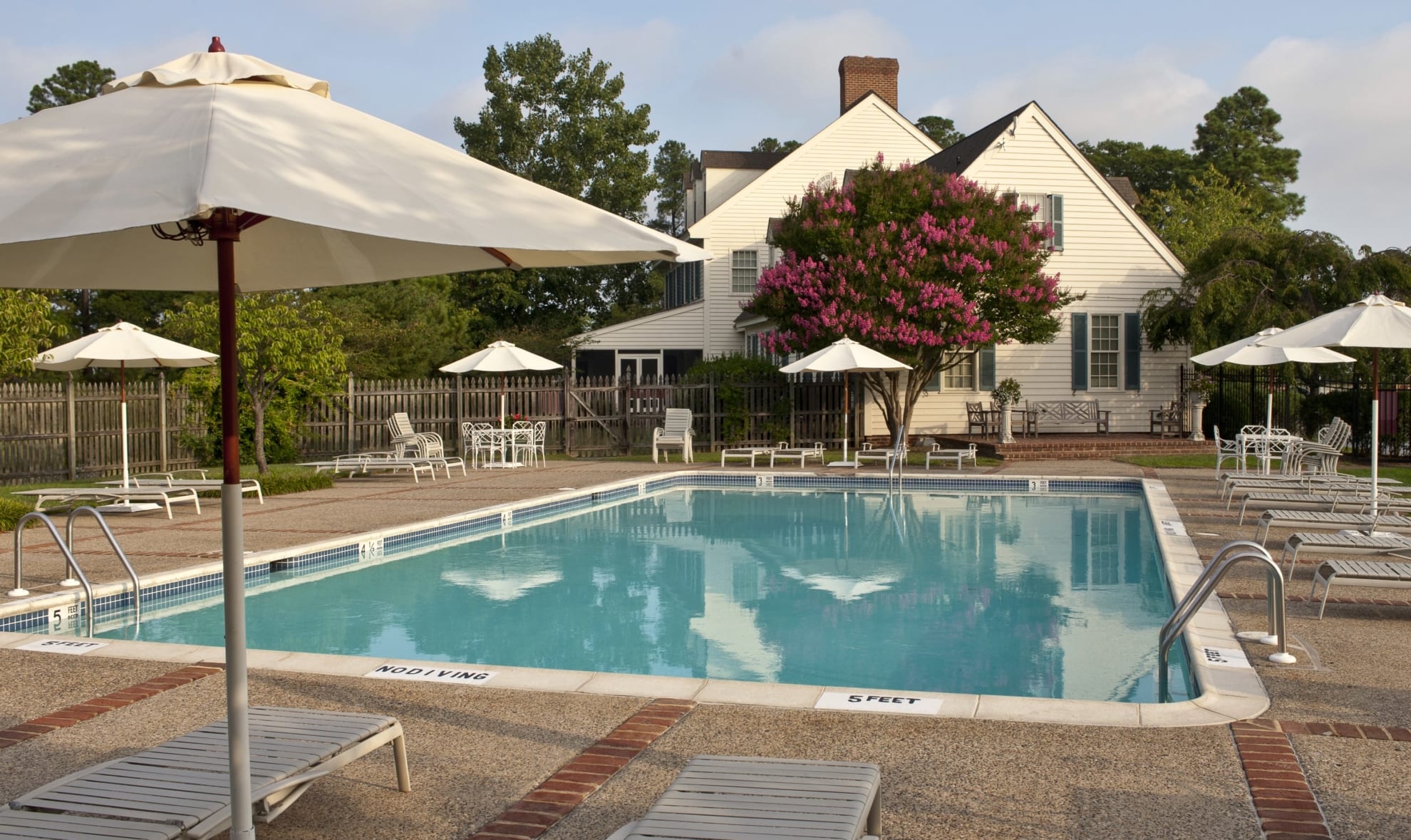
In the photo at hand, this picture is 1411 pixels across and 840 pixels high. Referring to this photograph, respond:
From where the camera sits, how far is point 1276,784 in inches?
168

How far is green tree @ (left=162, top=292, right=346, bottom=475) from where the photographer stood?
1780 cm

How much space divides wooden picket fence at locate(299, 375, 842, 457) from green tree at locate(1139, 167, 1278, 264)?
54.8 ft

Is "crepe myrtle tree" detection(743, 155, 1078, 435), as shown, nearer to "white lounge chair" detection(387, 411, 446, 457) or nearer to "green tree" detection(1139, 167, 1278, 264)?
"white lounge chair" detection(387, 411, 446, 457)

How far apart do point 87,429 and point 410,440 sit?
16.9 feet

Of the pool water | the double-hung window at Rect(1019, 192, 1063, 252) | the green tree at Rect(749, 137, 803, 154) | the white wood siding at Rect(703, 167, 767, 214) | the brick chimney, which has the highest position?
the green tree at Rect(749, 137, 803, 154)

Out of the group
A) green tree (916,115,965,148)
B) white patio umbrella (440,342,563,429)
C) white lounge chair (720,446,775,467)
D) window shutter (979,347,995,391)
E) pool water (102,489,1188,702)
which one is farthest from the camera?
green tree (916,115,965,148)

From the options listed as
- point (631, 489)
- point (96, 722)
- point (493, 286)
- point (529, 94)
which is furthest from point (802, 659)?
point (529, 94)

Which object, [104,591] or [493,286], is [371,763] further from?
[493,286]

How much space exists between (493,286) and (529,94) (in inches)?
293

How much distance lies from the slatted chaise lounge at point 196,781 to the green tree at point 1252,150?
51.4 m

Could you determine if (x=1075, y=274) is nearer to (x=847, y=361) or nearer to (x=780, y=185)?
(x=780, y=185)

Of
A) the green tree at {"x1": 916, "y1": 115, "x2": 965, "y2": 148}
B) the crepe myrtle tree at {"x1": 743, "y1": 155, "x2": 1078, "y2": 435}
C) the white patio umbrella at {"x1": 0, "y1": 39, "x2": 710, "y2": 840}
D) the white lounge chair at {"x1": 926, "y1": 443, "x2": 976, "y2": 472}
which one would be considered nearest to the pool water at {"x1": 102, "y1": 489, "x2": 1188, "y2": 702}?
the white lounge chair at {"x1": 926, "y1": 443, "x2": 976, "y2": 472}

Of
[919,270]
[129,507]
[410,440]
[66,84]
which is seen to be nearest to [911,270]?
[919,270]

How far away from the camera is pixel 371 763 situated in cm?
466
